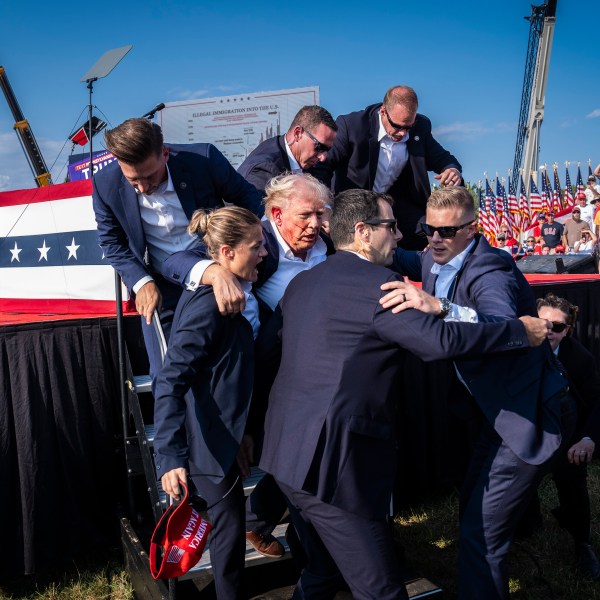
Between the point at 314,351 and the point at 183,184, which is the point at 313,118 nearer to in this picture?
the point at 183,184

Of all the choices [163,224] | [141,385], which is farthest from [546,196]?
[163,224]

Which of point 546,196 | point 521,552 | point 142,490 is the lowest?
point 521,552

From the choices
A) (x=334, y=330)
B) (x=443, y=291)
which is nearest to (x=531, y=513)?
(x=443, y=291)

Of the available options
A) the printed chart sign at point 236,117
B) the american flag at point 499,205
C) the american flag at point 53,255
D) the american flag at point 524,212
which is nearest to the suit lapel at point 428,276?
the american flag at point 53,255

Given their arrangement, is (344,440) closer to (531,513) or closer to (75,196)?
(531,513)

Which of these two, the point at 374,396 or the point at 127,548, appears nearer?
the point at 374,396

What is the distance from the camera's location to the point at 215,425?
242 cm

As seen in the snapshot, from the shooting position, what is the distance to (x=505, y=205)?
28.9 metres

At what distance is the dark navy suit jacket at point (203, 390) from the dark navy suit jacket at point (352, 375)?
0.27m

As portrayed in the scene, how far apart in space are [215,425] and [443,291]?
3.74ft

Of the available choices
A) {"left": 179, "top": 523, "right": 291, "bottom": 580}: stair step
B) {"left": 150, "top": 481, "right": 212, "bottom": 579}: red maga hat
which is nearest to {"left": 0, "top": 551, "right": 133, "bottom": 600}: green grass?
{"left": 179, "top": 523, "right": 291, "bottom": 580}: stair step

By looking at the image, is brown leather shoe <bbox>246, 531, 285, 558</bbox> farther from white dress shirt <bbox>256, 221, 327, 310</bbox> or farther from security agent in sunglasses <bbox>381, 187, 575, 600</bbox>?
white dress shirt <bbox>256, 221, 327, 310</bbox>

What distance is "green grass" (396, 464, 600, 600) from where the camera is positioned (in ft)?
11.2

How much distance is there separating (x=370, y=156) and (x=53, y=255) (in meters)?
2.17
